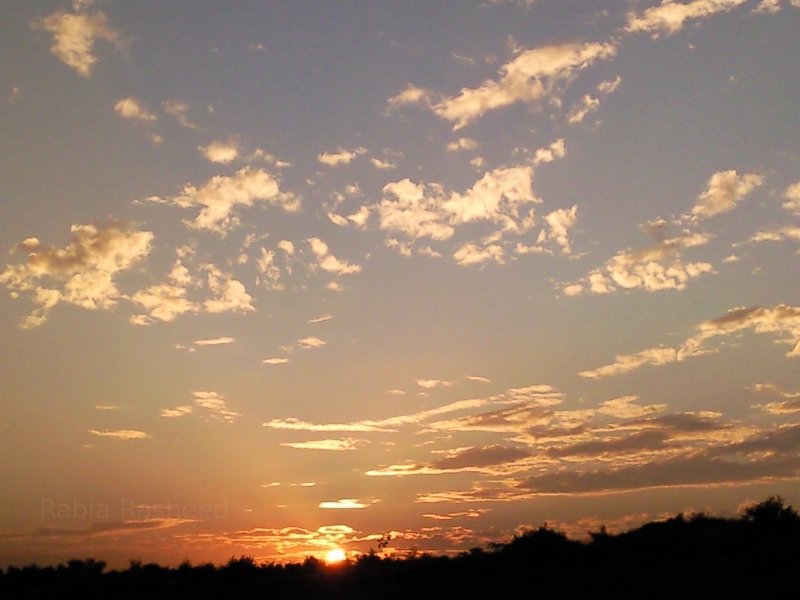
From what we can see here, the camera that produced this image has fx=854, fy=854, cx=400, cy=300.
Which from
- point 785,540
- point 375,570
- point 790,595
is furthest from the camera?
point 375,570

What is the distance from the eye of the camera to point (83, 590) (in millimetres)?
33719

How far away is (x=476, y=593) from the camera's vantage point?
24.8 meters

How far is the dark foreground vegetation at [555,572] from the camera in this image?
21.7 m

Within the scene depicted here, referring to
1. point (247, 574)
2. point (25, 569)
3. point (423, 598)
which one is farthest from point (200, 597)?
point (25, 569)

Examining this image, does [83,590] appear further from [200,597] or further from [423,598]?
[423,598]

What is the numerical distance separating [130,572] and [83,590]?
12.8 feet

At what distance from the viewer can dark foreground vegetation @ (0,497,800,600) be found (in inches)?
854

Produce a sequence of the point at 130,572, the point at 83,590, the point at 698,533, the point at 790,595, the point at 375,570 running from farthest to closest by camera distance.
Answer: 1. the point at 130,572
2. the point at 83,590
3. the point at 375,570
4. the point at 698,533
5. the point at 790,595

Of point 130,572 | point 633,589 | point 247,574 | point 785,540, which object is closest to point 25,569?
point 130,572

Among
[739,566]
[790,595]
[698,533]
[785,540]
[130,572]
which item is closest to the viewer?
[790,595]

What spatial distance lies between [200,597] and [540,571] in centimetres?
1238

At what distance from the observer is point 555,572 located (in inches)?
1026

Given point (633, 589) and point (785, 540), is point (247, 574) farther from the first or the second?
point (785, 540)

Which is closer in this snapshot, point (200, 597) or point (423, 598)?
point (423, 598)
